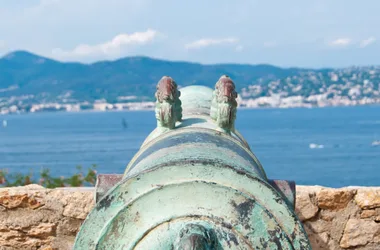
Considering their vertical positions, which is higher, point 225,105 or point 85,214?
point 225,105

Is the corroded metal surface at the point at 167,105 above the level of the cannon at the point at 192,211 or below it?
above

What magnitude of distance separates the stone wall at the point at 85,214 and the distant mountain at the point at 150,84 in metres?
109

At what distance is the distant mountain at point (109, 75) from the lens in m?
132

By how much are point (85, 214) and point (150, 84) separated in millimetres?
125294

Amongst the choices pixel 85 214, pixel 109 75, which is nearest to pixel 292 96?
pixel 109 75

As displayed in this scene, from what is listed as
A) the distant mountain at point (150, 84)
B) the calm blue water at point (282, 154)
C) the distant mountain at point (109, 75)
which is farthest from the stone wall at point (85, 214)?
the distant mountain at point (109, 75)

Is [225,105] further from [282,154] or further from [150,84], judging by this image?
[150,84]

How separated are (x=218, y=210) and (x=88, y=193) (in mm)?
2215

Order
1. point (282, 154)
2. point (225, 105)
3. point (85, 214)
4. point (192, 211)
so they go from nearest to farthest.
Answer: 1. point (192, 211)
2. point (225, 105)
3. point (85, 214)
4. point (282, 154)

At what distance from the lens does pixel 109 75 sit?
141 m

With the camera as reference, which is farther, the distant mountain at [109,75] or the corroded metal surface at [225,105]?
the distant mountain at [109,75]

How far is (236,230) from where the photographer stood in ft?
8.24

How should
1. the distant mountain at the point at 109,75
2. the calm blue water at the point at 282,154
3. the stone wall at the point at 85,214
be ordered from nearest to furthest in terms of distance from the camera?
the stone wall at the point at 85,214, the calm blue water at the point at 282,154, the distant mountain at the point at 109,75

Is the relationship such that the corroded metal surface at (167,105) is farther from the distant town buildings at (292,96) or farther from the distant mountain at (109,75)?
the distant town buildings at (292,96)
